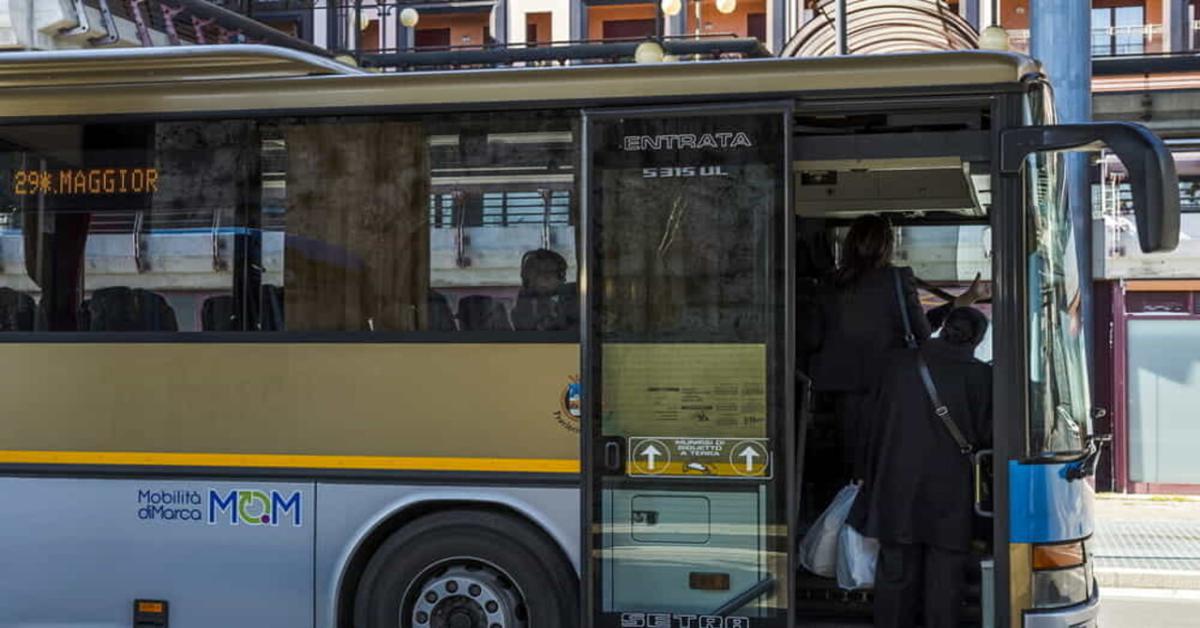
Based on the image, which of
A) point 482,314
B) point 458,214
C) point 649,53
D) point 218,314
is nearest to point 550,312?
point 482,314

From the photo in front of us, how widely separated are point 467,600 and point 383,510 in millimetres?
579

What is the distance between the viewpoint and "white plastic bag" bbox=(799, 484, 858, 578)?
6973 mm

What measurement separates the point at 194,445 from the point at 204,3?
1269cm

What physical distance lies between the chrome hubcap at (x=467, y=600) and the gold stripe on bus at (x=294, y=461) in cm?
51

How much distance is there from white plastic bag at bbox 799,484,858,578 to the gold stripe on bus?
1.25 meters

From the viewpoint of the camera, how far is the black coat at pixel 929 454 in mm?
6633

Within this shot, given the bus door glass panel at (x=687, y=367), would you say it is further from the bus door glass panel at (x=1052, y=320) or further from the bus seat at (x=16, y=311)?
the bus seat at (x=16, y=311)

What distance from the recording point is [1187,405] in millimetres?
18656

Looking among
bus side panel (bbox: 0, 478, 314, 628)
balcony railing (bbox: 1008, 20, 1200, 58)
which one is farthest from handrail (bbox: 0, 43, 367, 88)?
balcony railing (bbox: 1008, 20, 1200, 58)

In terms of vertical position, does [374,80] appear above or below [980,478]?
above

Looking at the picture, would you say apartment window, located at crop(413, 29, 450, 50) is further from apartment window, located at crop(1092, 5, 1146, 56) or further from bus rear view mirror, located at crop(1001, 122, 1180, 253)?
bus rear view mirror, located at crop(1001, 122, 1180, 253)

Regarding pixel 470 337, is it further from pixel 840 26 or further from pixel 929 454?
pixel 840 26

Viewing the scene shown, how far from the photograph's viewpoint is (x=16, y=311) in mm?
7328

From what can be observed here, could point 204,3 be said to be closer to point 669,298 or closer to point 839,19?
point 839,19
